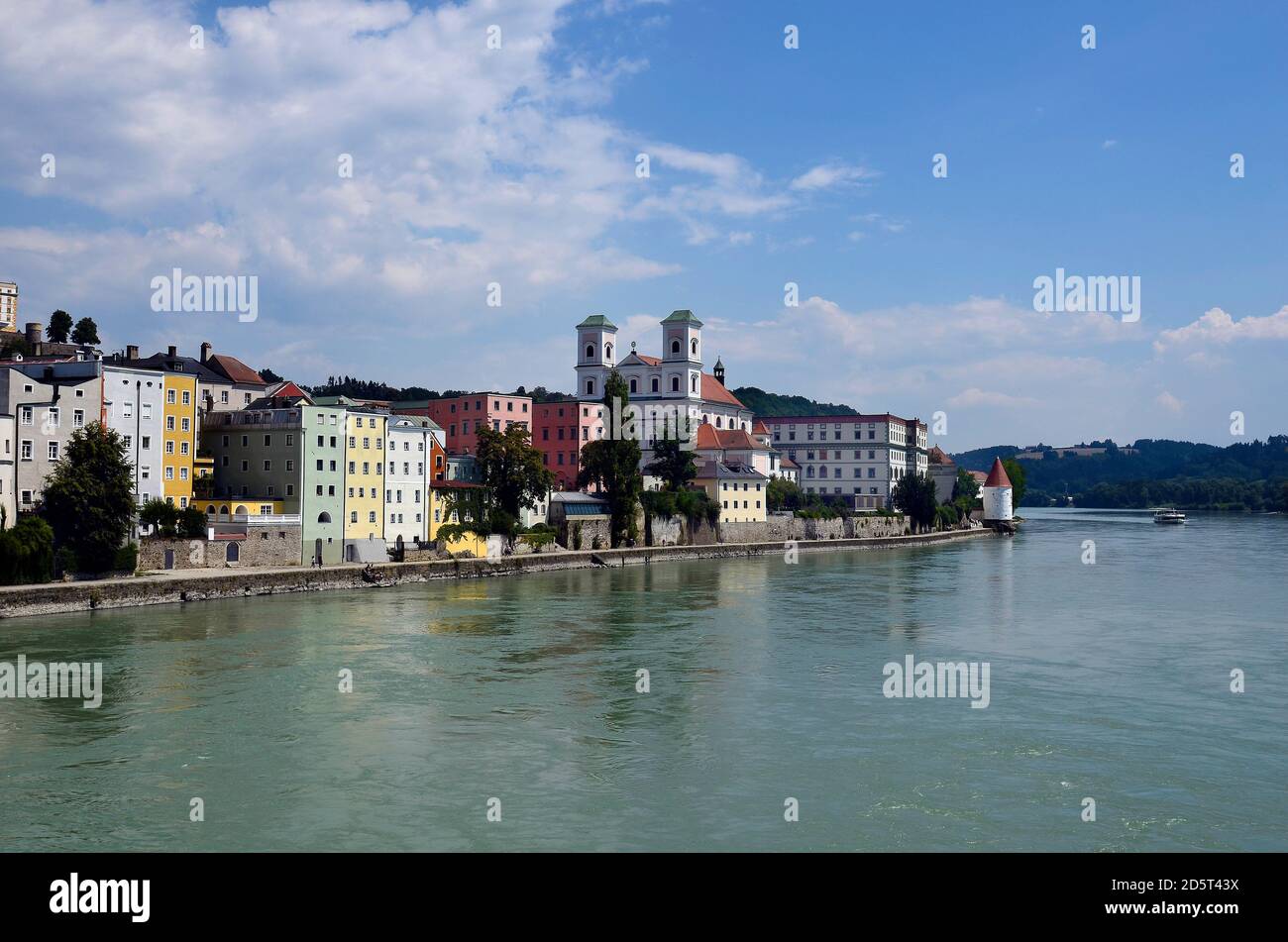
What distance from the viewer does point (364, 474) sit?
5653 cm

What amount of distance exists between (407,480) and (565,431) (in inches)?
1399

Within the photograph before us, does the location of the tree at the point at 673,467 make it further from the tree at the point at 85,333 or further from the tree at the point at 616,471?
the tree at the point at 85,333

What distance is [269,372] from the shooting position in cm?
10294

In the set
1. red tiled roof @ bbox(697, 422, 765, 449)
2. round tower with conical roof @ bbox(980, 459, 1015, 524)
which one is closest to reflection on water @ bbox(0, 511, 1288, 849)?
red tiled roof @ bbox(697, 422, 765, 449)

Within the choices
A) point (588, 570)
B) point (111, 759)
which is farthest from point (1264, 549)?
point (111, 759)

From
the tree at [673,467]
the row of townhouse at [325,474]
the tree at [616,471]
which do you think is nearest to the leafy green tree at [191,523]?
the row of townhouse at [325,474]

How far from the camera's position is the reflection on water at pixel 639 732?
1544 cm

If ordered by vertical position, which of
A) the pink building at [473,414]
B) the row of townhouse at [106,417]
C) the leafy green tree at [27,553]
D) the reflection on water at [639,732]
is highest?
the pink building at [473,414]

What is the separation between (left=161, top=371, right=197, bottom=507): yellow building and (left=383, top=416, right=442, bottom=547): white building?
1021cm

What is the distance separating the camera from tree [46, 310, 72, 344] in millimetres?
78250

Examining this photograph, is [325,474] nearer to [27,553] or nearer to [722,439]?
[27,553]

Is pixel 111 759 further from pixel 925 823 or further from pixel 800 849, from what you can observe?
pixel 925 823

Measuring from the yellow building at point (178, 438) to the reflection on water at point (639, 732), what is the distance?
41.0 ft
